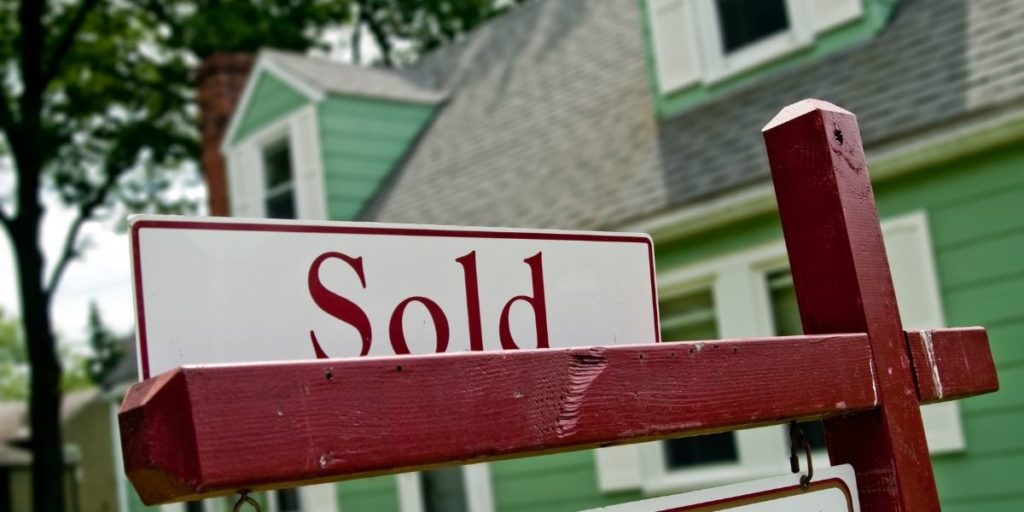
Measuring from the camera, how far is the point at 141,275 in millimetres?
1228

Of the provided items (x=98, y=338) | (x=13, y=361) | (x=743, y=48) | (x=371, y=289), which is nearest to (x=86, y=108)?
(x=743, y=48)

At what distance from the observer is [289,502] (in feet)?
37.0

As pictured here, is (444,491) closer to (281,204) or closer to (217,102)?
(281,204)

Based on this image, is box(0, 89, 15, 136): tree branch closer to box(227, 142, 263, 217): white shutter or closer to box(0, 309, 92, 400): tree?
box(227, 142, 263, 217): white shutter

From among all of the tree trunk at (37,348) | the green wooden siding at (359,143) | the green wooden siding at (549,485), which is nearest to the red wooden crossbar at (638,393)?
the green wooden siding at (549,485)

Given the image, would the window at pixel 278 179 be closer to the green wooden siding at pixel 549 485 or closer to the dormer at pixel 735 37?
the green wooden siding at pixel 549 485

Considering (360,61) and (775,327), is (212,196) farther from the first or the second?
(360,61)

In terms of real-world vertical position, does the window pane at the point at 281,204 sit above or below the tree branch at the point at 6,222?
below

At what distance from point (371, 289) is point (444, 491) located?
841 cm

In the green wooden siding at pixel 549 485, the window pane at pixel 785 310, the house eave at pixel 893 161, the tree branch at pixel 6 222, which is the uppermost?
the tree branch at pixel 6 222

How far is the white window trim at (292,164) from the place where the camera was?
1103cm

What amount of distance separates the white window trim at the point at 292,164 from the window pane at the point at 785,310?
4.90 m

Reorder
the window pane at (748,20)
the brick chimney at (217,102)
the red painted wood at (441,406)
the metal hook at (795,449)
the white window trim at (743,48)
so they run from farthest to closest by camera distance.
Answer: the brick chimney at (217,102) < the window pane at (748,20) < the white window trim at (743,48) < the metal hook at (795,449) < the red painted wood at (441,406)

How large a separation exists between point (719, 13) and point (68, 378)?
208ft
